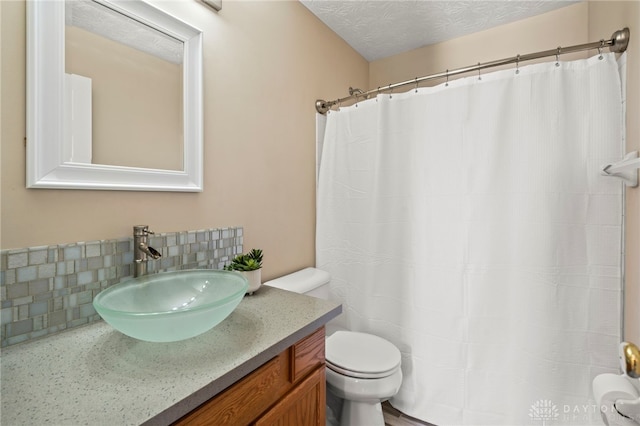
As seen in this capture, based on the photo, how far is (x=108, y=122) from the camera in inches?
36.6

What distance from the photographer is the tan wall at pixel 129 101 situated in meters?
0.89

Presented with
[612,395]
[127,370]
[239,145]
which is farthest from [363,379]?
[239,145]

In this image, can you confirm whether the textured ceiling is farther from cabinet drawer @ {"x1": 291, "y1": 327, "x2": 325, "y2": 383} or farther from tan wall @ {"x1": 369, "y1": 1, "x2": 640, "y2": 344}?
cabinet drawer @ {"x1": 291, "y1": 327, "x2": 325, "y2": 383}

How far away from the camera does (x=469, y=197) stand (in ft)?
4.78

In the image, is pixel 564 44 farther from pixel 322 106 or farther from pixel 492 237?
pixel 322 106

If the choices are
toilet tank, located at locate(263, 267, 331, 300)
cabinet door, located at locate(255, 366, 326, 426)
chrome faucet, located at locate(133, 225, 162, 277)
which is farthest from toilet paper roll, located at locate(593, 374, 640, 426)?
chrome faucet, located at locate(133, 225, 162, 277)

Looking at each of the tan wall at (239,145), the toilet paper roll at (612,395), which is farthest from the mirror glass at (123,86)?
the toilet paper roll at (612,395)

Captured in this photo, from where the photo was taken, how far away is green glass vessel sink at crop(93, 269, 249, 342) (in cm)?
65

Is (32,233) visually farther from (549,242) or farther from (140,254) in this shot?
(549,242)

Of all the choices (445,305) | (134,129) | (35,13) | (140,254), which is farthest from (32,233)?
(445,305)

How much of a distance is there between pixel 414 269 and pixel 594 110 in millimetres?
1093

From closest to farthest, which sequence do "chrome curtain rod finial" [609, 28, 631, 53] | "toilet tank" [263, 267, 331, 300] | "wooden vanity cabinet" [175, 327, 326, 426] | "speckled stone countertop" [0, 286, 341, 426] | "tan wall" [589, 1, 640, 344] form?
"speckled stone countertop" [0, 286, 341, 426] < "wooden vanity cabinet" [175, 327, 326, 426] < "tan wall" [589, 1, 640, 344] < "chrome curtain rod finial" [609, 28, 631, 53] < "toilet tank" [263, 267, 331, 300]

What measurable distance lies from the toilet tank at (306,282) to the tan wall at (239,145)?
2.8 inches

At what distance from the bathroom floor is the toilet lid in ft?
1.62
